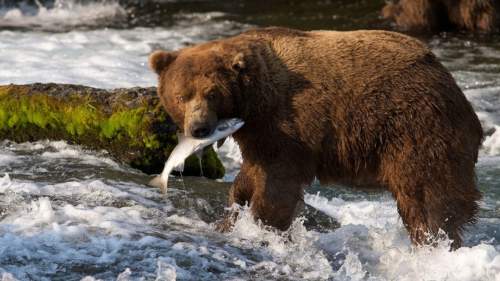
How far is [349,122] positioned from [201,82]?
3.27 ft

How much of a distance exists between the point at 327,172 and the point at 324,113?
16.5 inches

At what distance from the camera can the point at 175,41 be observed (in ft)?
46.2

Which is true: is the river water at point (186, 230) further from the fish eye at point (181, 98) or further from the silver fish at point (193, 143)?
the fish eye at point (181, 98)

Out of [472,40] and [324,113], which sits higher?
[324,113]

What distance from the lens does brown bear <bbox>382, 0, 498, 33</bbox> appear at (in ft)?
47.6

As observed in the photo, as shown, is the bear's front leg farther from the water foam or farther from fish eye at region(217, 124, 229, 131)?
the water foam

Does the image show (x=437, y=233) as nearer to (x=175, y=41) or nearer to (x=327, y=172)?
(x=327, y=172)

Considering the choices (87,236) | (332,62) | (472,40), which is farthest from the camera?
(472,40)

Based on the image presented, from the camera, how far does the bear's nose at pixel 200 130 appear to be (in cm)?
603

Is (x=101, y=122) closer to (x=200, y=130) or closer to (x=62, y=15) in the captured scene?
(x=200, y=130)

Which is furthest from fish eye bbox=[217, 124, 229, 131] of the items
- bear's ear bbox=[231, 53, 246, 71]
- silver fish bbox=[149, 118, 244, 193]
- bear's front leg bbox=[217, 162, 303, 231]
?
bear's front leg bbox=[217, 162, 303, 231]

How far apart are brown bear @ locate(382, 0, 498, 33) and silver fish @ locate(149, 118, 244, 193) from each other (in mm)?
8849

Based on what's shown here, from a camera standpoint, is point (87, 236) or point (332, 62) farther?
point (332, 62)

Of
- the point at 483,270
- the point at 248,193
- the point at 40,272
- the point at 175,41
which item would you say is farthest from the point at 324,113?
the point at 175,41
